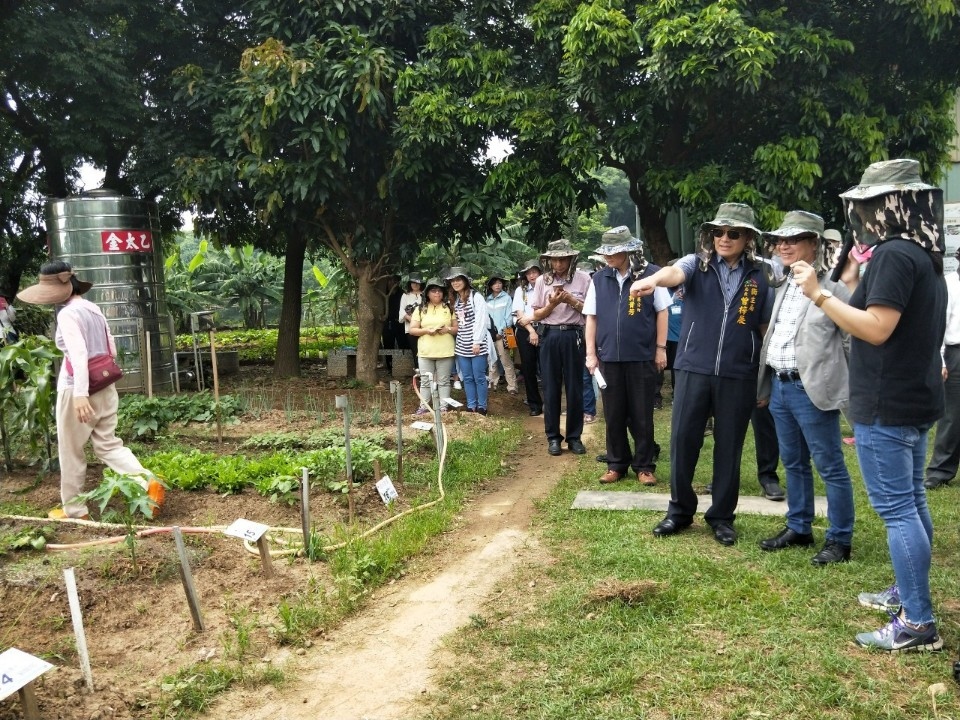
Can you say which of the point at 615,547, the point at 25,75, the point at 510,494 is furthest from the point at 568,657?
the point at 25,75

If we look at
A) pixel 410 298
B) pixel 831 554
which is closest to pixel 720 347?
pixel 831 554

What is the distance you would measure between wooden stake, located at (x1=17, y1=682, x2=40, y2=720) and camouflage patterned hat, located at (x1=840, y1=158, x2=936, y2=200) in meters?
3.54

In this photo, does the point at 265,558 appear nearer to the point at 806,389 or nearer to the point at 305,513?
the point at 305,513

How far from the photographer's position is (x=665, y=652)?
138 inches

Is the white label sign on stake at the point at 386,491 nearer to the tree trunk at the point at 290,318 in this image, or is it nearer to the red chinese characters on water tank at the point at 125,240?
the red chinese characters on water tank at the point at 125,240

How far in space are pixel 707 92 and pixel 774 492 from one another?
5.22 meters

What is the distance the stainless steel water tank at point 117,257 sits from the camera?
1209 cm

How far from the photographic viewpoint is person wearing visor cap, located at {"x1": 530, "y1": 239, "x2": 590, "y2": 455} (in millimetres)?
7625

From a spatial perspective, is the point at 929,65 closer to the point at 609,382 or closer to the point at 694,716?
the point at 609,382

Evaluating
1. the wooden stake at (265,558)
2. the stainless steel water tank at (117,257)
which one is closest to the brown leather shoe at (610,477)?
the wooden stake at (265,558)

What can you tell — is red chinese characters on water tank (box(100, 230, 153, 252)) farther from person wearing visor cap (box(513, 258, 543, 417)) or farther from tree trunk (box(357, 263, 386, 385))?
person wearing visor cap (box(513, 258, 543, 417))

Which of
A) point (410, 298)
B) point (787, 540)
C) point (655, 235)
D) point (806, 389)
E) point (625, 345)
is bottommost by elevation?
point (787, 540)

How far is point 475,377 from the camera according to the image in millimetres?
9617

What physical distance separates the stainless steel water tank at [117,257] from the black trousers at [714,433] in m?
9.08
